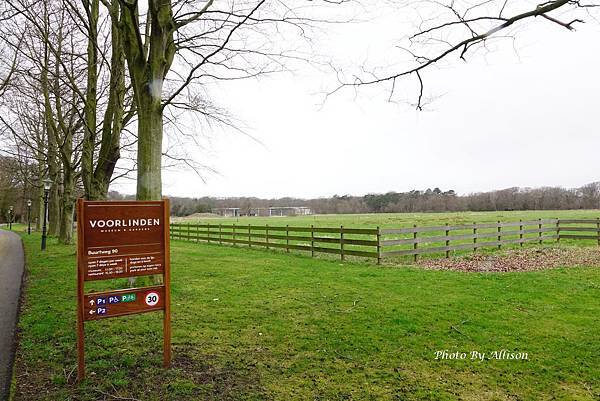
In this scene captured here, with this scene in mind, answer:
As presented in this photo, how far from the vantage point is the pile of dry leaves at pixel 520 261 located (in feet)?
34.9

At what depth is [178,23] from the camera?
273 inches

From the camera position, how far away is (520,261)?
38.4ft

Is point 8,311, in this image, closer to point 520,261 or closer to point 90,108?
point 90,108

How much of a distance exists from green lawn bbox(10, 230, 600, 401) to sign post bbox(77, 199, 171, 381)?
0.52 metres

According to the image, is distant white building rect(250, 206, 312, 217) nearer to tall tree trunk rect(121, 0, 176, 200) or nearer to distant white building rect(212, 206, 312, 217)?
distant white building rect(212, 206, 312, 217)

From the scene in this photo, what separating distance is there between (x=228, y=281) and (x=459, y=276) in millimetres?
5255

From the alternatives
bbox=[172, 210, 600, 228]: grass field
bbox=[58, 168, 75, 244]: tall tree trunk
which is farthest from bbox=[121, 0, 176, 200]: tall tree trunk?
bbox=[172, 210, 600, 228]: grass field

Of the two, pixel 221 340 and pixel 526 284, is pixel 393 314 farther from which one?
pixel 526 284

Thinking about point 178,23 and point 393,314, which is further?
point 178,23

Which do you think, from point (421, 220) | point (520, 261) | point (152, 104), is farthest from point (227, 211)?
point (152, 104)

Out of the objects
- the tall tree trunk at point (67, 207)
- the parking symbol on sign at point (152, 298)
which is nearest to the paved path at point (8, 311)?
the parking symbol on sign at point (152, 298)

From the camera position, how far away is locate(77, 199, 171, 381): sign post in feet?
12.7

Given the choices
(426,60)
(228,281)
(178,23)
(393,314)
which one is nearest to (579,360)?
(393,314)

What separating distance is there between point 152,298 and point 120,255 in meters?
0.57
